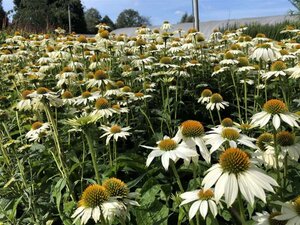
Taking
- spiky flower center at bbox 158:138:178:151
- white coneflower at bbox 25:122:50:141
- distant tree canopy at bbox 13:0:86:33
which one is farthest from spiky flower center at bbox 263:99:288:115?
distant tree canopy at bbox 13:0:86:33

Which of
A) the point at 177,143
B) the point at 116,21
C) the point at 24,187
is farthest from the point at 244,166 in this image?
the point at 116,21

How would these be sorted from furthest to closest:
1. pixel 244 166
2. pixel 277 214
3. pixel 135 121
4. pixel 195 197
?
pixel 135 121 < pixel 195 197 < pixel 277 214 < pixel 244 166

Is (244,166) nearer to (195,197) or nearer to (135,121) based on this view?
(195,197)

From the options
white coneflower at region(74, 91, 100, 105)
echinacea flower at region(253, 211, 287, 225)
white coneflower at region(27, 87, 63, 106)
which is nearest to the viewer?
echinacea flower at region(253, 211, 287, 225)

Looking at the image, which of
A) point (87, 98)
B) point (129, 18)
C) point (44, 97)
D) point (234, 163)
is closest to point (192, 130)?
point (234, 163)

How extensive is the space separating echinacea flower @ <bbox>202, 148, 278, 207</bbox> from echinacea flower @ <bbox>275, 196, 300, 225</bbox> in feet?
0.52

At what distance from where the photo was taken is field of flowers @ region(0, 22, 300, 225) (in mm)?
1554

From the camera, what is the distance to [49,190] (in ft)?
8.98

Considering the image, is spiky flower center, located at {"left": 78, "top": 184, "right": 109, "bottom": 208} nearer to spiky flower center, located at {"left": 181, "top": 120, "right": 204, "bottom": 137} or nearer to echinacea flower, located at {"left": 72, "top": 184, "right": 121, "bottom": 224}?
echinacea flower, located at {"left": 72, "top": 184, "right": 121, "bottom": 224}

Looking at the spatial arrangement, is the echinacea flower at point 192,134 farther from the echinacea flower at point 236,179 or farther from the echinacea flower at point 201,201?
the echinacea flower at point 236,179

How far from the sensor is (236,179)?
1314 millimetres

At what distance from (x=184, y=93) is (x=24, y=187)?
2.25 metres

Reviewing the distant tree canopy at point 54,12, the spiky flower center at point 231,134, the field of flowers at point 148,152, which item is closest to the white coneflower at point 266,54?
the field of flowers at point 148,152

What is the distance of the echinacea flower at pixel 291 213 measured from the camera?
1371 mm
